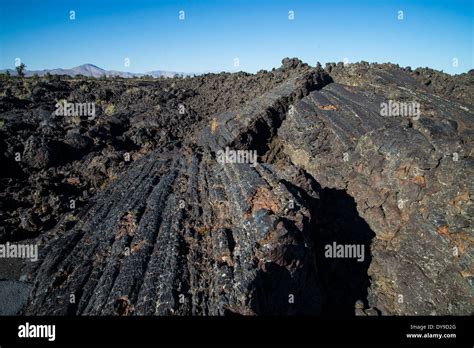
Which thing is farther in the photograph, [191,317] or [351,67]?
[351,67]

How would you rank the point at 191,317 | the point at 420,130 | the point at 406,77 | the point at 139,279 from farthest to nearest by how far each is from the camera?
the point at 406,77, the point at 420,130, the point at 139,279, the point at 191,317

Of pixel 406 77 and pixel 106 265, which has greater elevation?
pixel 406 77

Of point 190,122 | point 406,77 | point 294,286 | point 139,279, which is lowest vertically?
point 294,286

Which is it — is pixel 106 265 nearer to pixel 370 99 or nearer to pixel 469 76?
pixel 370 99

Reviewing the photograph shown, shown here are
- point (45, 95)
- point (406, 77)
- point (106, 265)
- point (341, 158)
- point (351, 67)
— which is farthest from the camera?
point (45, 95)

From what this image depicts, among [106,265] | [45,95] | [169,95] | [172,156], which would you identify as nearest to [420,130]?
[172,156]

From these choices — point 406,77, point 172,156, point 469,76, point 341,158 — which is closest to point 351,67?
point 406,77
